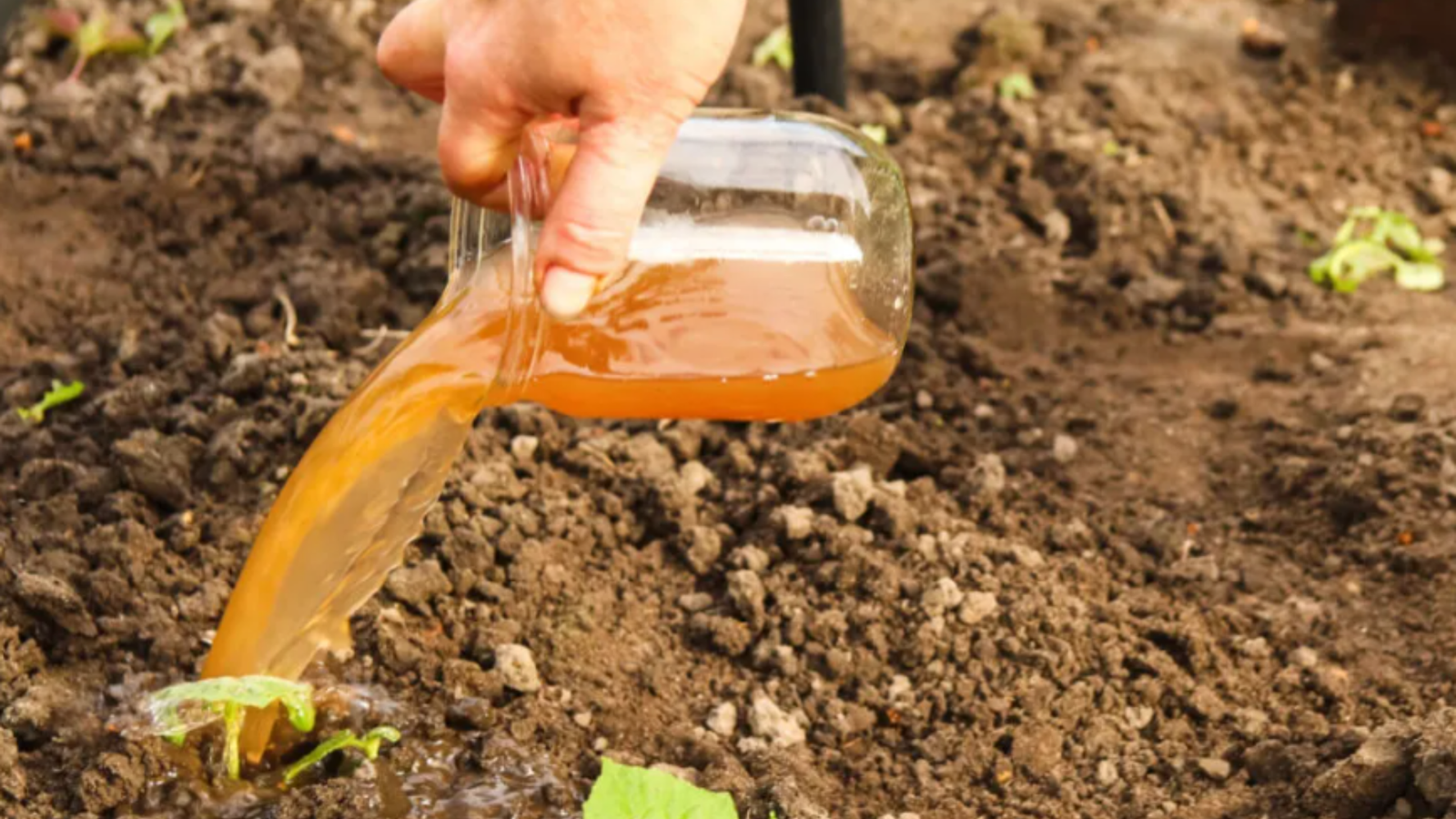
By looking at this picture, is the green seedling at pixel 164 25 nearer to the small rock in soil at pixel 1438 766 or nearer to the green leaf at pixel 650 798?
the green leaf at pixel 650 798

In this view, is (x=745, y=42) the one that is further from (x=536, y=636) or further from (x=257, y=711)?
(x=257, y=711)

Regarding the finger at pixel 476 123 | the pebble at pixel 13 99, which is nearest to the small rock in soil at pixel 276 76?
the pebble at pixel 13 99

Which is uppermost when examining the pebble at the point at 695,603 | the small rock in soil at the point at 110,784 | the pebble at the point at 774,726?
the small rock in soil at the point at 110,784

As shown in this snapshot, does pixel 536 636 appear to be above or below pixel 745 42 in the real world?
below

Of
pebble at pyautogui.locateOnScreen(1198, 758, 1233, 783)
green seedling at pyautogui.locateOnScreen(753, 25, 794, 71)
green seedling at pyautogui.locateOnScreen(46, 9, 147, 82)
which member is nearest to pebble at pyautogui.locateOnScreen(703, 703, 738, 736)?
pebble at pyautogui.locateOnScreen(1198, 758, 1233, 783)

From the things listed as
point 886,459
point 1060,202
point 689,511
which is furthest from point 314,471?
point 1060,202

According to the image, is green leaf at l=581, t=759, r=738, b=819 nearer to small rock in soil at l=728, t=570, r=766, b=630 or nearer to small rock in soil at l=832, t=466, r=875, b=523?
small rock in soil at l=728, t=570, r=766, b=630

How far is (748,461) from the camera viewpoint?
9.96 feet

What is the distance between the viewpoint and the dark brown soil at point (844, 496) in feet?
8.14

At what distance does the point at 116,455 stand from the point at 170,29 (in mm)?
1805

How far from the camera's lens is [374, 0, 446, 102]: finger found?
2.30 meters

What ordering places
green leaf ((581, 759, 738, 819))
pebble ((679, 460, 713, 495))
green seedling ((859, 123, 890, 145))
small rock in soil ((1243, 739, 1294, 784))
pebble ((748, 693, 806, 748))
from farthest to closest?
green seedling ((859, 123, 890, 145)) → pebble ((679, 460, 713, 495)) → pebble ((748, 693, 806, 748)) → small rock in soil ((1243, 739, 1294, 784)) → green leaf ((581, 759, 738, 819))

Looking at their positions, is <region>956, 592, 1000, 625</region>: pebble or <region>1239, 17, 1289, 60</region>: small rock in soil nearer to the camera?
<region>956, 592, 1000, 625</region>: pebble

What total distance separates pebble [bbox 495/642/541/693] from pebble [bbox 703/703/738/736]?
0.88 feet
